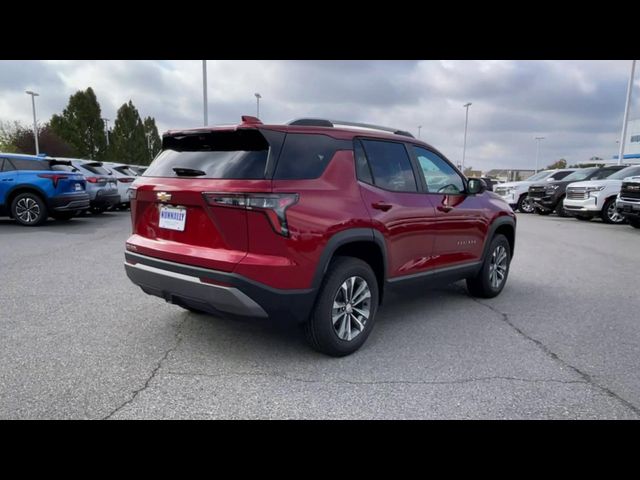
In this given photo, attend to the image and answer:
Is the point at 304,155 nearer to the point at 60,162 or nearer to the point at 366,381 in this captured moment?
the point at 366,381

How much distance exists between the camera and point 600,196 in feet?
46.7

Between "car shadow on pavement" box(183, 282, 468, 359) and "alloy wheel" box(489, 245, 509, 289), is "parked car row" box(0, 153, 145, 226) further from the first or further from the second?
"alloy wheel" box(489, 245, 509, 289)

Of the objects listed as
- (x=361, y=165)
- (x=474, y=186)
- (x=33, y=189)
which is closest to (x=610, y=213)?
(x=474, y=186)

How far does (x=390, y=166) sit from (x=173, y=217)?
76.9 inches

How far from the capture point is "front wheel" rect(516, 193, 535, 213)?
19156 millimetres

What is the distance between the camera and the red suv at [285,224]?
2.98 metres

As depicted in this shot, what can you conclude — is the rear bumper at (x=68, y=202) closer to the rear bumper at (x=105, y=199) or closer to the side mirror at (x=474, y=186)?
the rear bumper at (x=105, y=199)

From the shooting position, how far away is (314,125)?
347cm

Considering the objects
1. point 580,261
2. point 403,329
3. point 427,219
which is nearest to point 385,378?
point 403,329

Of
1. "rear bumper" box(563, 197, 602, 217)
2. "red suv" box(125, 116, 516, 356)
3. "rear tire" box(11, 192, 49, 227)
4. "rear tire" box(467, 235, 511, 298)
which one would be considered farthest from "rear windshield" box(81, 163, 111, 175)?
"rear bumper" box(563, 197, 602, 217)

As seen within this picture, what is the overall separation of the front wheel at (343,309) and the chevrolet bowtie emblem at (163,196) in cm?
134

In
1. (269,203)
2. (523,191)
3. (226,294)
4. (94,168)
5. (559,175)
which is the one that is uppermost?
(559,175)

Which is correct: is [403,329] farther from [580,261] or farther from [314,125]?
[580,261]

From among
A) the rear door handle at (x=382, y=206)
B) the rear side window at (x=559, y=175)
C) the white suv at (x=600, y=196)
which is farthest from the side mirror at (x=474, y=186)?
the rear side window at (x=559, y=175)
